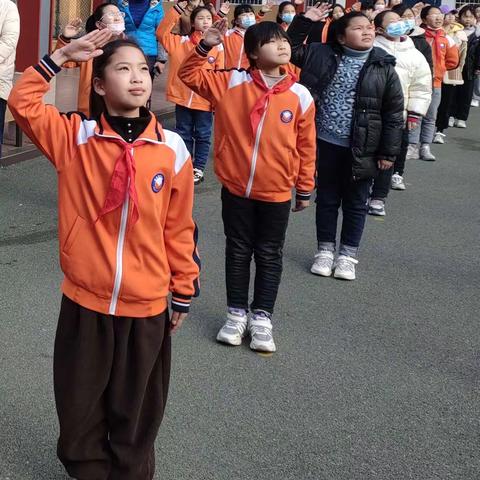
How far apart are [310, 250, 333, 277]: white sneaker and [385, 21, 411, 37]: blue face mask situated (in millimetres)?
2158

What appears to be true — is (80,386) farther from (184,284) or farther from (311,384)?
(311,384)

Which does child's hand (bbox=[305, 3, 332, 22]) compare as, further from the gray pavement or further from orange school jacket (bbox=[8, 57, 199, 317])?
orange school jacket (bbox=[8, 57, 199, 317])

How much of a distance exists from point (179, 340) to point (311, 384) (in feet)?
2.65

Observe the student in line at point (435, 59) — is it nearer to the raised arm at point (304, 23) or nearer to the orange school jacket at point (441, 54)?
the orange school jacket at point (441, 54)

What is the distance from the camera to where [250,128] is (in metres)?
4.67

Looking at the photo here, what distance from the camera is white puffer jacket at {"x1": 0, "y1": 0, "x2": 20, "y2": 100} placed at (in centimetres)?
704

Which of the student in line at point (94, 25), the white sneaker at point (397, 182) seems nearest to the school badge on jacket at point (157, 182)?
the student in line at point (94, 25)

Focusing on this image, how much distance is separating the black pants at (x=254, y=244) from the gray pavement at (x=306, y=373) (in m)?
0.29

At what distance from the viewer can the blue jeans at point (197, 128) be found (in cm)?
882

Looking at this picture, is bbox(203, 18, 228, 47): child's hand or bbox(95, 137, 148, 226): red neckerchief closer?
bbox(95, 137, 148, 226): red neckerchief

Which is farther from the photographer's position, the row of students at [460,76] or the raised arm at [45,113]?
the row of students at [460,76]

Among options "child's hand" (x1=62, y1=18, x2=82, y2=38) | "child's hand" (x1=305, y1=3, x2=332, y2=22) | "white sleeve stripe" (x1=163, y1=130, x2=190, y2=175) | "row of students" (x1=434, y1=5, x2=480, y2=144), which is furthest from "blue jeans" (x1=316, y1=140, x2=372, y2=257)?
"row of students" (x1=434, y1=5, x2=480, y2=144)

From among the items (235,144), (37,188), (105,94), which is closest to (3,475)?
(105,94)

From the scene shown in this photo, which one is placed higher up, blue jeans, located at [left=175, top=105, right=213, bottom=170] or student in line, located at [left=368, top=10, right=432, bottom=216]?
student in line, located at [left=368, top=10, right=432, bottom=216]
